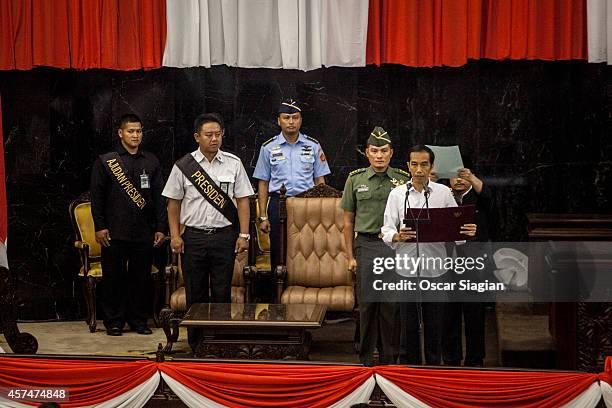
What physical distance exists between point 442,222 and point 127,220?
2914 mm

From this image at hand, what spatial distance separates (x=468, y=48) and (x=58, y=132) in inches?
124

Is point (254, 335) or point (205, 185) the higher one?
point (205, 185)

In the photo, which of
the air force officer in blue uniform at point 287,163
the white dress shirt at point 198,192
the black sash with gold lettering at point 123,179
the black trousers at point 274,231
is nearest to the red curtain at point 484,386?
the white dress shirt at point 198,192

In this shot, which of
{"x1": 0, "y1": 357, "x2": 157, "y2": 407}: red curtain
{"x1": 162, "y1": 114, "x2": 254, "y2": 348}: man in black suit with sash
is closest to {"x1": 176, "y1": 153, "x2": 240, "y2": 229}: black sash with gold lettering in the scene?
{"x1": 162, "y1": 114, "x2": 254, "y2": 348}: man in black suit with sash

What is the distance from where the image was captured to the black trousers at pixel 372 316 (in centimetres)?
531

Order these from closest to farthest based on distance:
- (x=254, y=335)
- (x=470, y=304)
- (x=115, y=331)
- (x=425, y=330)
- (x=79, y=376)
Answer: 1. (x=79, y=376)
2. (x=425, y=330)
3. (x=470, y=304)
4. (x=254, y=335)
5. (x=115, y=331)

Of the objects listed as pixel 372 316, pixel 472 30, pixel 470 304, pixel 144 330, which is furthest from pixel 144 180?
pixel 470 304

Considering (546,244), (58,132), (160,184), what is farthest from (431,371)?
(58,132)

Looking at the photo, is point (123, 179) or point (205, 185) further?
point (123, 179)

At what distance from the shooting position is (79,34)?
7602 mm

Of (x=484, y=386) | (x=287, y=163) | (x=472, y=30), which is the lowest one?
(x=484, y=386)

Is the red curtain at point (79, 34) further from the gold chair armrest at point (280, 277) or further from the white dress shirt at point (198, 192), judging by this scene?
the gold chair armrest at point (280, 277)

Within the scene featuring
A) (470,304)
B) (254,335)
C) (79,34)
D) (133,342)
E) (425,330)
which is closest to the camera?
(425,330)

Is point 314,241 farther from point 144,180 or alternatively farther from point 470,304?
point 470,304
